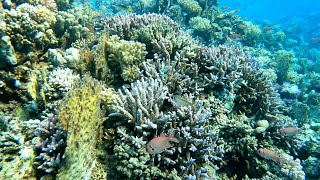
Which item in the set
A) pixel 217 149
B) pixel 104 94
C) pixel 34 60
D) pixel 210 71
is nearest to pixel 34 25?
pixel 34 60

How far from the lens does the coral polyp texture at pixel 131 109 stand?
2.69 meters

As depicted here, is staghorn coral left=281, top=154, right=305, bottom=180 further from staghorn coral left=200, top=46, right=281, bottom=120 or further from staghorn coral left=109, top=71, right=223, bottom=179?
staghorn coral left=109, top=71, right=223, bottom=179

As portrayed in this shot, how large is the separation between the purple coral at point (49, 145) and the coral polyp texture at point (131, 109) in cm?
1

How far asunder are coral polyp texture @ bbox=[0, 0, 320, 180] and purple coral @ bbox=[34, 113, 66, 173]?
13mm

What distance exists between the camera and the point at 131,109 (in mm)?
3291

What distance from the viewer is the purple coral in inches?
101

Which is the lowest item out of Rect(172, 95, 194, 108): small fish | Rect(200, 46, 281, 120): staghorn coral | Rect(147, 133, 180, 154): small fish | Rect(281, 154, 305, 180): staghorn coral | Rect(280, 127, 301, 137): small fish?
Rect(281, 154, 305, 180): staghorn coral

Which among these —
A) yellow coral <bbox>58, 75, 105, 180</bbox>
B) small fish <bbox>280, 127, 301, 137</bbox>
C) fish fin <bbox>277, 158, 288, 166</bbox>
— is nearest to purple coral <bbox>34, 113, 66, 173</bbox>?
yellow coral <bbox>58, 75, 105, 180</bbox>

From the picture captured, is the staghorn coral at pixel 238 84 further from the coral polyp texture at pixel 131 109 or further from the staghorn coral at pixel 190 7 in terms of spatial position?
the staghorn coral at pixel 190 7

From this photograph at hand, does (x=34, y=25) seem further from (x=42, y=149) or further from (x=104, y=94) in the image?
(x=42, y=149)

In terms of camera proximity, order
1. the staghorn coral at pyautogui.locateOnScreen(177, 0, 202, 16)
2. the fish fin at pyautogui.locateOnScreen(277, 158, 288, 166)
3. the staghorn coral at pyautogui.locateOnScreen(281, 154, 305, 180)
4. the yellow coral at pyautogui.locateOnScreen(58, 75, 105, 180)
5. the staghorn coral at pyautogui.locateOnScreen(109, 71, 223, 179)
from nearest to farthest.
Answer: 1. the yellow coral at pyautogui.locateOnScreen(58, 75, 105, 180)
2. the staghorn coral at pyautogui.locateOnScreen(109, 71, 223, 179)
3. the fish fin at pyautogui.locateOnScreen(277, 158, 288, 166)
4. the staghorn coral at pyautogui.locateOnScreen(281, 154, 305, 180)
5. the staghorn coral at pyautogui.locateOnScreen(177, 0, 202, 16)

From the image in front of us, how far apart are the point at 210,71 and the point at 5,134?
3.96 metres

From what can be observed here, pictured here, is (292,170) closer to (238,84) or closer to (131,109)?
(238,84)

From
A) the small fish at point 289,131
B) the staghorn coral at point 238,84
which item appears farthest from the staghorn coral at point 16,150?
the small fish at point 289,131
